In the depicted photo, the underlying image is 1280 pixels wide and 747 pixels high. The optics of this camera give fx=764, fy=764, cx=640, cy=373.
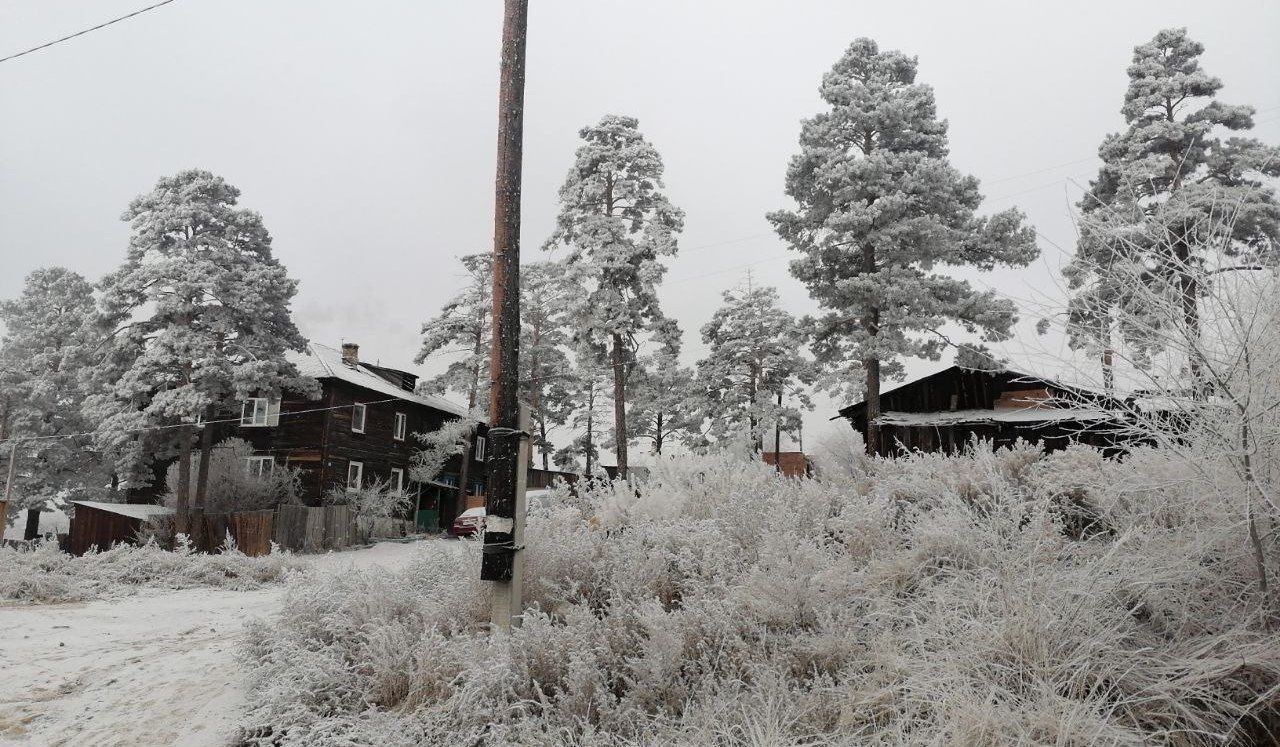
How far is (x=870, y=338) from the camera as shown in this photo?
64.2 ft

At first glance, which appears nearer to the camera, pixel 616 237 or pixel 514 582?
pixel 514 582

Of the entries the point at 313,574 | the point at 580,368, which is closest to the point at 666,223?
the point at 580,368

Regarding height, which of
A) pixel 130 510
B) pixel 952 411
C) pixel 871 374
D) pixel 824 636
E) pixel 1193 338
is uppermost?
pixel 871 374

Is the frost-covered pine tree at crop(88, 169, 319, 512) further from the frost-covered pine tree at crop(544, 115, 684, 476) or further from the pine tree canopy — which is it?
the pine tree canopy

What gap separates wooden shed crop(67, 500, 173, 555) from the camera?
2241 cm

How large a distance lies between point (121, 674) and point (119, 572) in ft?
27.3

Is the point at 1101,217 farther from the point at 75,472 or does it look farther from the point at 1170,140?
the point at 75,472

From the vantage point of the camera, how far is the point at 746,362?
32406 millimetres

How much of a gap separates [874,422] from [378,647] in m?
16.5

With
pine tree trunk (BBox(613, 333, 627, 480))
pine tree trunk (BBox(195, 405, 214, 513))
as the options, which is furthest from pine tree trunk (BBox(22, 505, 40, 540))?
pine tree trunk (BBox(613, 333, 627, 480))

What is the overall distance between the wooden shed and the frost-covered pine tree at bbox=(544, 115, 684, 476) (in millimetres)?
14243

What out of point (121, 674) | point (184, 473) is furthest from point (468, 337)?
point (121, 674)

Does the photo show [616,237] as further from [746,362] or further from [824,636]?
[824,636]

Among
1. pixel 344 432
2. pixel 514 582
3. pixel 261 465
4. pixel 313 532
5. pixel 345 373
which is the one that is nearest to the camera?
pixel 514 582
